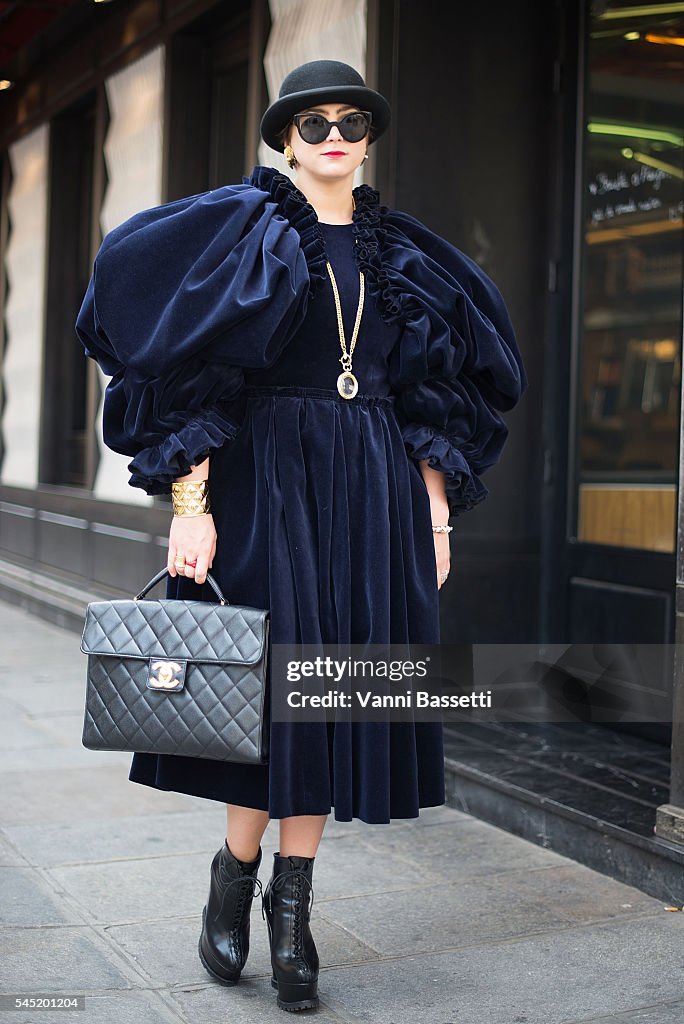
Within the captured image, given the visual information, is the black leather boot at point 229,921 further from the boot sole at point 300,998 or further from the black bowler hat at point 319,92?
the black bowler hat at point 319,92

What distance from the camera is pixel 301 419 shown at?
274 cm

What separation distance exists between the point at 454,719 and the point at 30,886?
6.74 ft

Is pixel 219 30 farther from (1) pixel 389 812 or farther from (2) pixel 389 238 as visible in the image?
(1) pixel 389 812

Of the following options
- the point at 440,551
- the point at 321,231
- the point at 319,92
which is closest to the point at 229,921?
the point at 440,551

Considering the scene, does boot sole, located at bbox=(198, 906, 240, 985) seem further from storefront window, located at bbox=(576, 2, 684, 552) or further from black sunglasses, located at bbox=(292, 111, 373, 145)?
storefront window, located at bbox=(576, 2, 684, 552)

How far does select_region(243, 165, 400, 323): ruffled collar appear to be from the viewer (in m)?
2.74

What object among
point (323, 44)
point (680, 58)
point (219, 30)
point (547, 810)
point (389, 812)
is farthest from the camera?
point (219, 30)

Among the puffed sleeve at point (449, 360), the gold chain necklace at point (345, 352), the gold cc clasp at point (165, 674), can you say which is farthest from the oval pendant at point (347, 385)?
the gold cc clasp at point (165, 674)

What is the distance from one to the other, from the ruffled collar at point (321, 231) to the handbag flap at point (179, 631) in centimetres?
74

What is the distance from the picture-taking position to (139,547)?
24.9 feet

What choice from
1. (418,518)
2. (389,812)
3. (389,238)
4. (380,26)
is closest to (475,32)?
(380,26)

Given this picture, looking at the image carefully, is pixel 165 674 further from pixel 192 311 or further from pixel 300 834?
pixel 192 311

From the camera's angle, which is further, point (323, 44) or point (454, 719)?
point (323, 44)

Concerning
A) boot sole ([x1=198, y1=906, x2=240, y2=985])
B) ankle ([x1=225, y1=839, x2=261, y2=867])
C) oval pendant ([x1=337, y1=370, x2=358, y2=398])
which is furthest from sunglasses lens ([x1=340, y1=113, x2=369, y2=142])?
boot sole ([x1=198, y1=906, x2=240, y2=985])
